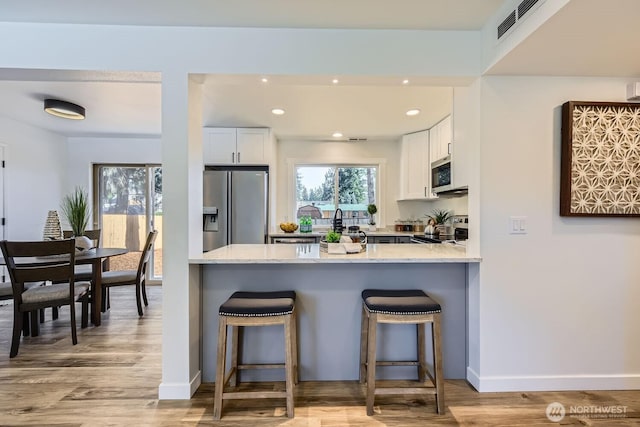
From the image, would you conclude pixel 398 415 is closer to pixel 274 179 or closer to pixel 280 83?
pixel 280 83

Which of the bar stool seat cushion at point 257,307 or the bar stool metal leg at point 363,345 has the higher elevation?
the bar stool seat cushion at point 257,307

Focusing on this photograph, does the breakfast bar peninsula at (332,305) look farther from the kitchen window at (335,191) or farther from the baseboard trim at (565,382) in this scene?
the kitchen window at (335,191)

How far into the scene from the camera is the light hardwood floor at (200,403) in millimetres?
1791

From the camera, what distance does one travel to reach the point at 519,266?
6.84 ft

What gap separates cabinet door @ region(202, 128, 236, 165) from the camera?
4.25 m

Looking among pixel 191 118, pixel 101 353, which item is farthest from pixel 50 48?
pixel 101 353

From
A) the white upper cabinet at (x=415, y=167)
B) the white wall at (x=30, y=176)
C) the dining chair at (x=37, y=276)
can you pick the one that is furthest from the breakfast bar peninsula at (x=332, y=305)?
the white wall at (x=30, y=176)

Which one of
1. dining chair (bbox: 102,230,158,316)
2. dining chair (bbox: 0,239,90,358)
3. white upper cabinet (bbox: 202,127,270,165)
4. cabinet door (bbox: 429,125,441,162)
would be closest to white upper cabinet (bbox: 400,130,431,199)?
cabinet door (bbox: 429,125,441,162)

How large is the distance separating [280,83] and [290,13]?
426 mm

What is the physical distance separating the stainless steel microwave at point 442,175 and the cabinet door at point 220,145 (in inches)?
99.9

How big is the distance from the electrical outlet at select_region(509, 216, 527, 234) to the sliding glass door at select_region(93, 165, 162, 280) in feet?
15.4

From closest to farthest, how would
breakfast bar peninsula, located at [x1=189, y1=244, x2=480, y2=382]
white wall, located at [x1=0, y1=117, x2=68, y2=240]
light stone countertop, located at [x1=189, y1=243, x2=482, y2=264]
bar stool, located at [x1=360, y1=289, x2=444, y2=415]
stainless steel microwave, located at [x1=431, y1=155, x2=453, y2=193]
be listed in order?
1. bar stool, located at [x1=360, y1=289, x2=444, y2=415]
2. light stone countertop, located at [x1=189, y1=243, x2=482, y2=264]
3. breakfast bar peninsula, located at [x1=189, y1=244, x2=480, y2=382]
4. stainless steel microwave, located at [x1=431, y1=155, x2=453, y2=193]
5. white wall, located at [x1=0, y1=117, x2=68, y2=240]

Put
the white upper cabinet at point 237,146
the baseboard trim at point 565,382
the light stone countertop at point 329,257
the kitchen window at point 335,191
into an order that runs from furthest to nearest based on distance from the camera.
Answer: the kitchen window at point 335,191
the white upper cabinet at point 237,146
the baseboard trim at point 565,382
the light stone countertop at point 329,257

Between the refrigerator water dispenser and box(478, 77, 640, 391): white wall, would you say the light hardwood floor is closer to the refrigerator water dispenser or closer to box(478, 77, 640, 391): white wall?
box(478, 77, 640, 391): white wall
